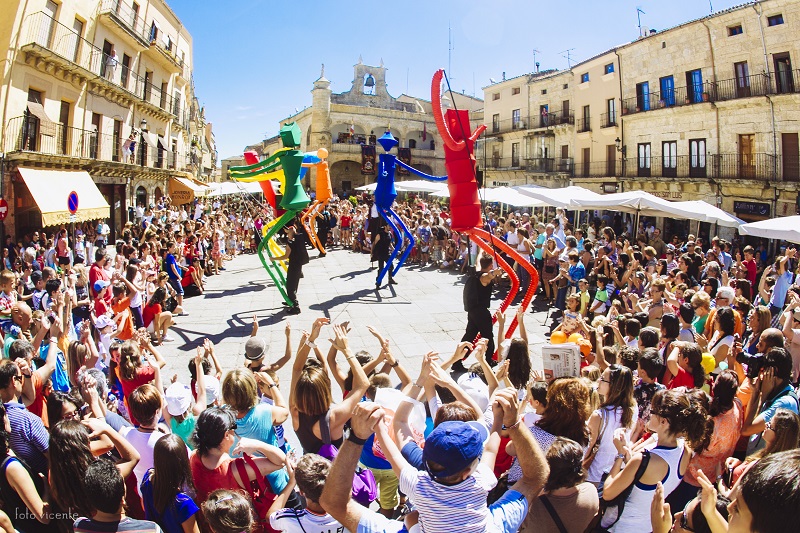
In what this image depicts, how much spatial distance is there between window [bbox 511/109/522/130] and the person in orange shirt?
102 feet

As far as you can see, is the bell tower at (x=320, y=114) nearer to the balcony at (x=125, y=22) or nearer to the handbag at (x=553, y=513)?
the balcony at (x=125, y=22)

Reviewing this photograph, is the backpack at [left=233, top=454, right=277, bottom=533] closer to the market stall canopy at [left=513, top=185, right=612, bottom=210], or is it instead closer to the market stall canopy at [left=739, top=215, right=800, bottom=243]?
the market stall canopy at [left=739, top=215, right=800, bottom=243]

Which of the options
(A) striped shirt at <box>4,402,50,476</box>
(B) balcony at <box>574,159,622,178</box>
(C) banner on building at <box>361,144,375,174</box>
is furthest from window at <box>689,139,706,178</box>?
(C) banner on building at <box>361,144,375,174</box>

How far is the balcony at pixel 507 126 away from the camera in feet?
112

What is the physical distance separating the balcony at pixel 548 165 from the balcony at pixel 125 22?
2156 centimetres

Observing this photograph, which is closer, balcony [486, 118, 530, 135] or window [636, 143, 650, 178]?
window [636, 143, 650, 178]

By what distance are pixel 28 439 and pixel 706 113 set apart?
80.5ft

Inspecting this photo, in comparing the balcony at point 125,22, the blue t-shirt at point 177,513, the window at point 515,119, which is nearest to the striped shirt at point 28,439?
the blue t-shirt at point 177,513

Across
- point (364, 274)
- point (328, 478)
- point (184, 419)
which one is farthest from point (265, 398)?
point (364, 274)

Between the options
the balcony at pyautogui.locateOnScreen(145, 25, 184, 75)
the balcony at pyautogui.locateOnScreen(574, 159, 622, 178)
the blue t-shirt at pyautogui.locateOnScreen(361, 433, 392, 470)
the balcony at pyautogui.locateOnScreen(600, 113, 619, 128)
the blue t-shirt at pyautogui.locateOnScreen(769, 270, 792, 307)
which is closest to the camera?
the blue t-shirt at pyautogui.locateOnScreen(361, 433, 392, 470)

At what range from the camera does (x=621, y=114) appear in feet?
83.8

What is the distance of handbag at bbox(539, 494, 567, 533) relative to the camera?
2.29 meters

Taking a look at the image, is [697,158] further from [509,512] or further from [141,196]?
→ [141,196]

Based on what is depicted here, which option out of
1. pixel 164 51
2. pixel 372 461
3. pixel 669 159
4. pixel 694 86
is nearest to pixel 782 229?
pixel 372 461
